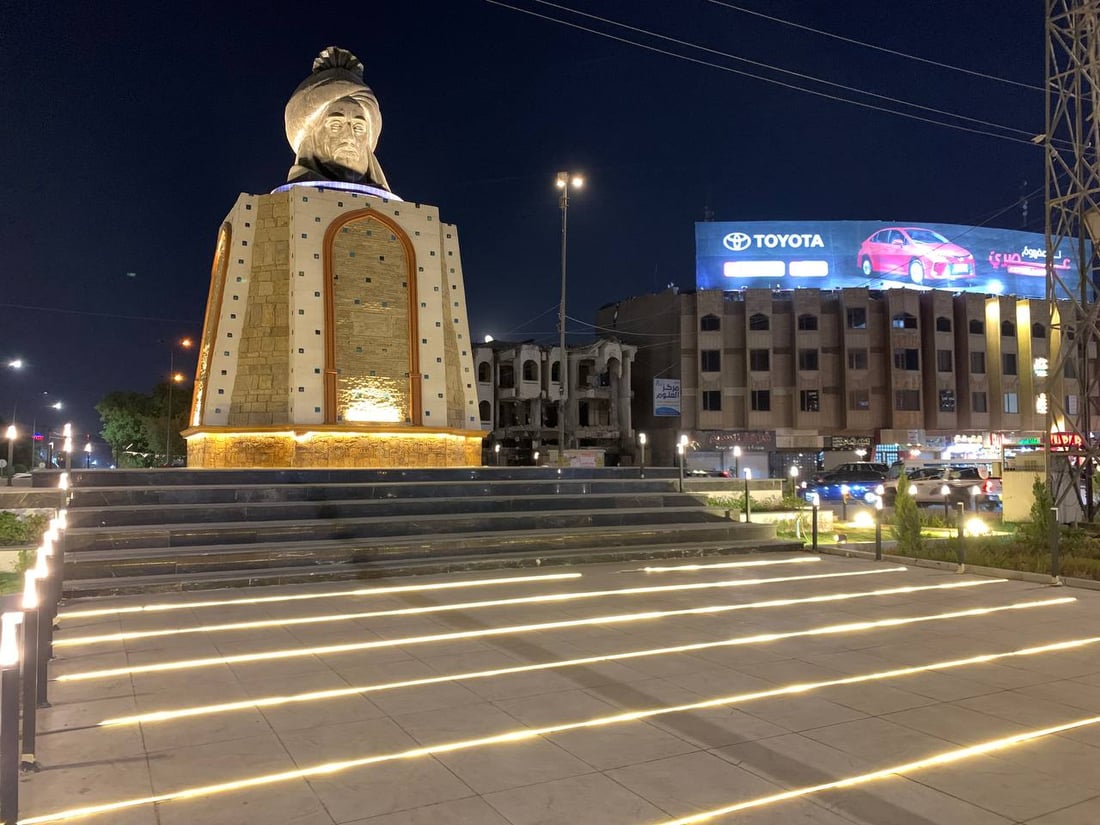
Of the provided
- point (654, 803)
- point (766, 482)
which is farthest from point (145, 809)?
point (766, 482)

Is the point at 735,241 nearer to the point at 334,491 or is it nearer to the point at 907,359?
the point at 907,359

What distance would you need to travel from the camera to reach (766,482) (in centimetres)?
1808

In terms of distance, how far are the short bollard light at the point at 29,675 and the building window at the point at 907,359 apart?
48.0 m

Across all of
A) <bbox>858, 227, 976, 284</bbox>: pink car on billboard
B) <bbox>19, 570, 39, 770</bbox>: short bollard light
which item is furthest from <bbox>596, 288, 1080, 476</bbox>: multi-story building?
<bbox>19, 570, 39, 770</bbox>: short bollard light

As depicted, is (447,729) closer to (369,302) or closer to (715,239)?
(369,302)

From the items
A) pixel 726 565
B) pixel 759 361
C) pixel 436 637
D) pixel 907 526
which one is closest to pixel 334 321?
pixel 726 565

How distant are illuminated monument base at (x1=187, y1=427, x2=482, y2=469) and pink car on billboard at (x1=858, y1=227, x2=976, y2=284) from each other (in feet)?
125

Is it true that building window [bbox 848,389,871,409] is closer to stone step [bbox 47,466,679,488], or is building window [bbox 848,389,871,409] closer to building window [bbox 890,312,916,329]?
building window [bbox 890,312,916,329]

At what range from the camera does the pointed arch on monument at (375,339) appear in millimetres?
16328

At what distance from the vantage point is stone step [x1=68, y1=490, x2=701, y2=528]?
11.0 meters

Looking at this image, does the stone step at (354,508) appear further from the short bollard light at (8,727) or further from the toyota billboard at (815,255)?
the toyota billboard at (815,255)

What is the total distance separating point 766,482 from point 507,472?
6.44 m

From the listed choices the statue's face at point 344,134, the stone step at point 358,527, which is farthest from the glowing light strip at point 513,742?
the statue's face at point 344,134

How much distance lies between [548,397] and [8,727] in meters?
43.7
